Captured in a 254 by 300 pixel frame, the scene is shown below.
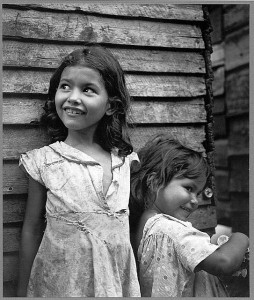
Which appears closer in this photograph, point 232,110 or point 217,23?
point 232,110

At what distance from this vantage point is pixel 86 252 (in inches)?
94.4

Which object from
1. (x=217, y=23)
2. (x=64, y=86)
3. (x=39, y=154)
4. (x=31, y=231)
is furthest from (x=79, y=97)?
(x=217, y=23)

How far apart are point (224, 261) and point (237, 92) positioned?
124 inches

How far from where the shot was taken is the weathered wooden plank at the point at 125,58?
2.66 meters

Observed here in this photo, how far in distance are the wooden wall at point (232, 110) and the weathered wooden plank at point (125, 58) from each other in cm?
208

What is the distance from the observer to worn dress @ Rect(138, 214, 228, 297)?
242cm

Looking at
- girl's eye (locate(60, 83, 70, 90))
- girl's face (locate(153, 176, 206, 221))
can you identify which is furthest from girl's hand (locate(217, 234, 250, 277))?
girl's eye (locate(60, 83, 70, 90))

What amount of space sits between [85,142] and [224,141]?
3.23 metres

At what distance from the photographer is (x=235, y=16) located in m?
5.24

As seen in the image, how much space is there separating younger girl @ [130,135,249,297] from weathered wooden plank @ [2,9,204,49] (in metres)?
0.67

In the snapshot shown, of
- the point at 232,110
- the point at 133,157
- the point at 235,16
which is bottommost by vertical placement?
the point at 133,157

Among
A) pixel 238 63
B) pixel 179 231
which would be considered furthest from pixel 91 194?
pixel 238 63

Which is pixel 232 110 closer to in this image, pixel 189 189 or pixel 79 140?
pixel 189 189

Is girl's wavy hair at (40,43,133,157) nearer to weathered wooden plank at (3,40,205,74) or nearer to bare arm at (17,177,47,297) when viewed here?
weathered wooden plank at (3,40,205,74)
